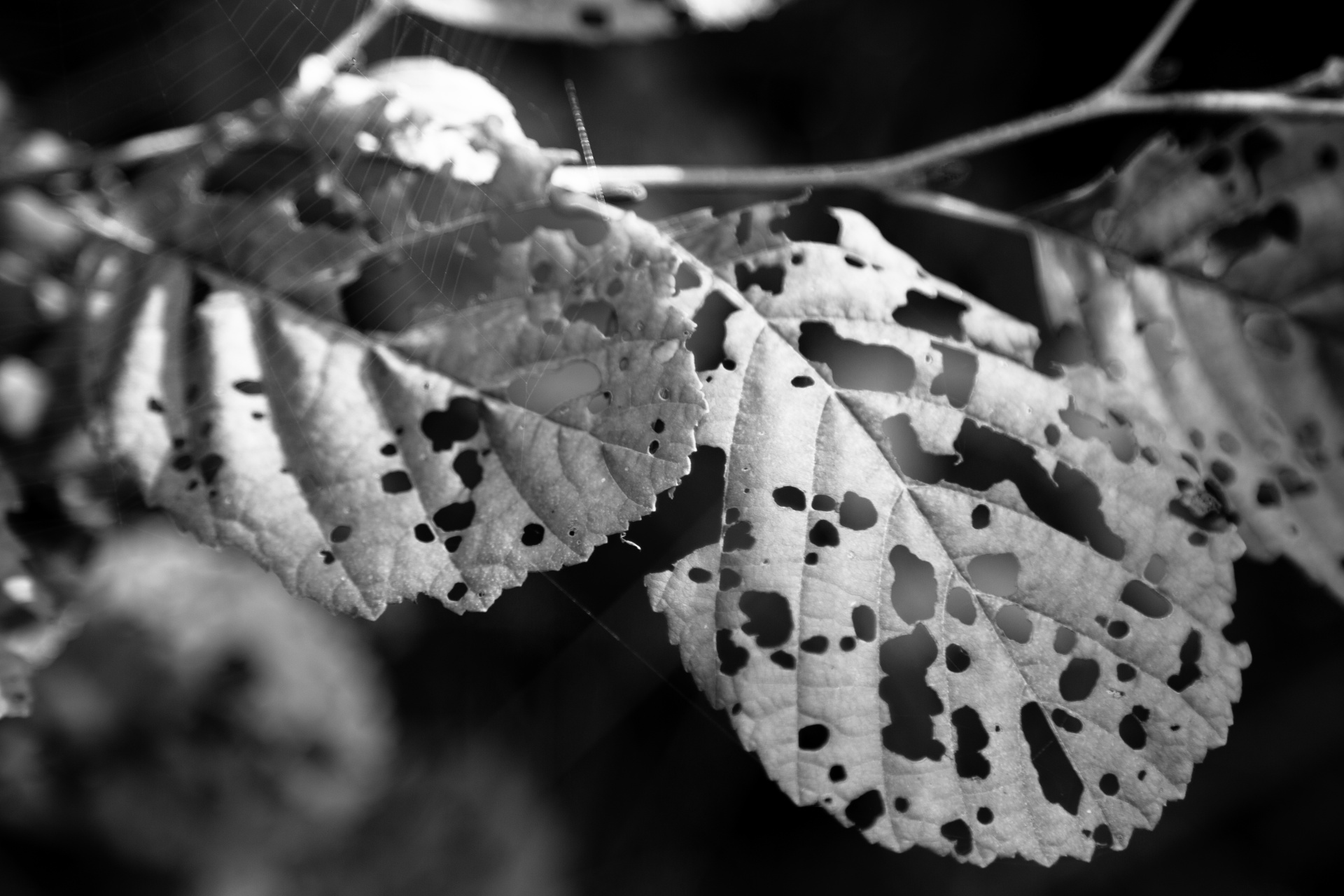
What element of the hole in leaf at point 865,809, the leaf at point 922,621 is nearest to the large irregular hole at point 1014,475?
the leaf at point 922,621

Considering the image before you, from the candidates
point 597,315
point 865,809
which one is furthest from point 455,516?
point 865,809

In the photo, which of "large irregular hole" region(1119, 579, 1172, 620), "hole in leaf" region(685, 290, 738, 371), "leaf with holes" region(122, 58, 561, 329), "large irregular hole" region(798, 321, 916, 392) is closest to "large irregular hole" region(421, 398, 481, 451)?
"leaf with holes" region(122, 58, 561, 329)

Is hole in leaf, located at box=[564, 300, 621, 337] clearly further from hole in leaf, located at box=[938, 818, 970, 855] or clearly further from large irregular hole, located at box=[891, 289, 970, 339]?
hole in leaf, located at box=[938, 818, 970, 855]

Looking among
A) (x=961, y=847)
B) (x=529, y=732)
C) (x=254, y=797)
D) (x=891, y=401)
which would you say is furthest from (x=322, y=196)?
(x=529, y=732)

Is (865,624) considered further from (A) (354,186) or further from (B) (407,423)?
(A) (354,186)

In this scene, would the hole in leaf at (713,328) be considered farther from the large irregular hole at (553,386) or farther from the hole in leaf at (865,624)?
the hole in leaf at (865,624)

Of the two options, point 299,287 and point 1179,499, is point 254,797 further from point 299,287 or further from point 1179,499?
point 1179,499
